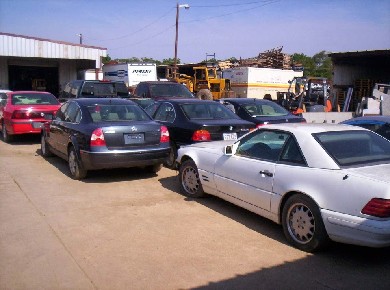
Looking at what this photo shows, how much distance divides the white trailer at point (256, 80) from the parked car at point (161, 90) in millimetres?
15698

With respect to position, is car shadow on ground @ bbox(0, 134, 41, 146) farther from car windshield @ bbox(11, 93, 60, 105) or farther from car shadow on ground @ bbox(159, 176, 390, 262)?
car shadow on ground @ bbox(159, 176, 390, 262)

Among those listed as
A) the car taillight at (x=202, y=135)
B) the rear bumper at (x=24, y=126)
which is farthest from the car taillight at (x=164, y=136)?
the rear bumper at (x=24, y=126)

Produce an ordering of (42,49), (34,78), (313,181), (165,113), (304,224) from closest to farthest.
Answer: (313,181)
(304,224)
(165,113)
(42,49)
(34,78)

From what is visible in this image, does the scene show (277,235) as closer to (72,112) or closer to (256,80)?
(72,112)

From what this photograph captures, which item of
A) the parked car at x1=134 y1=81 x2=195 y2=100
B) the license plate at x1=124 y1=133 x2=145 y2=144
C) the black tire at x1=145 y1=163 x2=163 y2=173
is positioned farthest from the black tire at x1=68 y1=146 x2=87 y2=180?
the parked car at x1=134 y1=81 x2=195 y2=100

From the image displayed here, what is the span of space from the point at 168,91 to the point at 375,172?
33.5ft

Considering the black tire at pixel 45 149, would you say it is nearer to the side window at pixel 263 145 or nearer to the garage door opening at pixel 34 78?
the side window at pixel 263 145

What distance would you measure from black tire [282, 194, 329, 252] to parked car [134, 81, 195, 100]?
9.17 meters

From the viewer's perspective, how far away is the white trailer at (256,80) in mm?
28766

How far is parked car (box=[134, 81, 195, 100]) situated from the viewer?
1331 cm

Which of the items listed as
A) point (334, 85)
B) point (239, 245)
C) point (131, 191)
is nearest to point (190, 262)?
point (239, 245)

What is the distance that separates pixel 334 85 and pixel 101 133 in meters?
19.9

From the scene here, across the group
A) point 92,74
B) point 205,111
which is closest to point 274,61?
point 92,74

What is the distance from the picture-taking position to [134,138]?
725 centimetres
